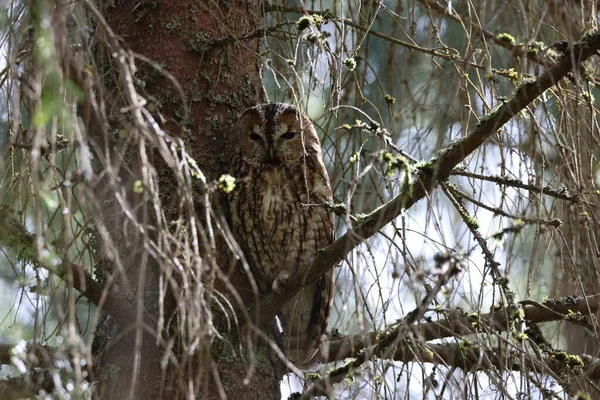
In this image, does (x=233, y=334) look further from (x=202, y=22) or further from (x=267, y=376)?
(x=202, y=22)

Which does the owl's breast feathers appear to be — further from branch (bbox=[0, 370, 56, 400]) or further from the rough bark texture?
branch (bbox=[0, 370, 56, 400])

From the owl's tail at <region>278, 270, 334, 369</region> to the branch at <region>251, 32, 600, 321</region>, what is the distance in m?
1.02

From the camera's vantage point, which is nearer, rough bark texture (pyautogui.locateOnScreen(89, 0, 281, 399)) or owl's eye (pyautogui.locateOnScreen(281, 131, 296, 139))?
rough bark texture (pyautogui.locateOnScreen(89, 0, 281, 399))

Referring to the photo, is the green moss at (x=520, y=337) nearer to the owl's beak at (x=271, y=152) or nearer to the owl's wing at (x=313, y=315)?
the owl's wing at (x=313, y=315)

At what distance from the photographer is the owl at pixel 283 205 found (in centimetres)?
290

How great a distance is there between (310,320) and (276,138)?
0.76 metres

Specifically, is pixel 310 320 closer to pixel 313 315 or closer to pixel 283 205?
pixel 313 315

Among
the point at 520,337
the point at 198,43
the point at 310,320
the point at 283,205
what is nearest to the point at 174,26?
the point at 198,43

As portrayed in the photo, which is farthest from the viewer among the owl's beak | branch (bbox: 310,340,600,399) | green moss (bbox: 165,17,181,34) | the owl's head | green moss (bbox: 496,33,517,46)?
the owl's beak

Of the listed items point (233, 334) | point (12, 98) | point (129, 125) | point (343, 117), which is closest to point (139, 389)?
point (233, 334)

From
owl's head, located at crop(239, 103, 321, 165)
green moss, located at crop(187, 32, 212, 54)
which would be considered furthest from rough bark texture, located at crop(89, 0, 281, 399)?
owl's head, located at crop(239, 103, 321, 165)

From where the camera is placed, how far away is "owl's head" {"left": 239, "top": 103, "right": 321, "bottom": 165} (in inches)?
111

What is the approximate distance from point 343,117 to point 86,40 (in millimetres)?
1637

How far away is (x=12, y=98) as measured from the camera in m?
1.73
